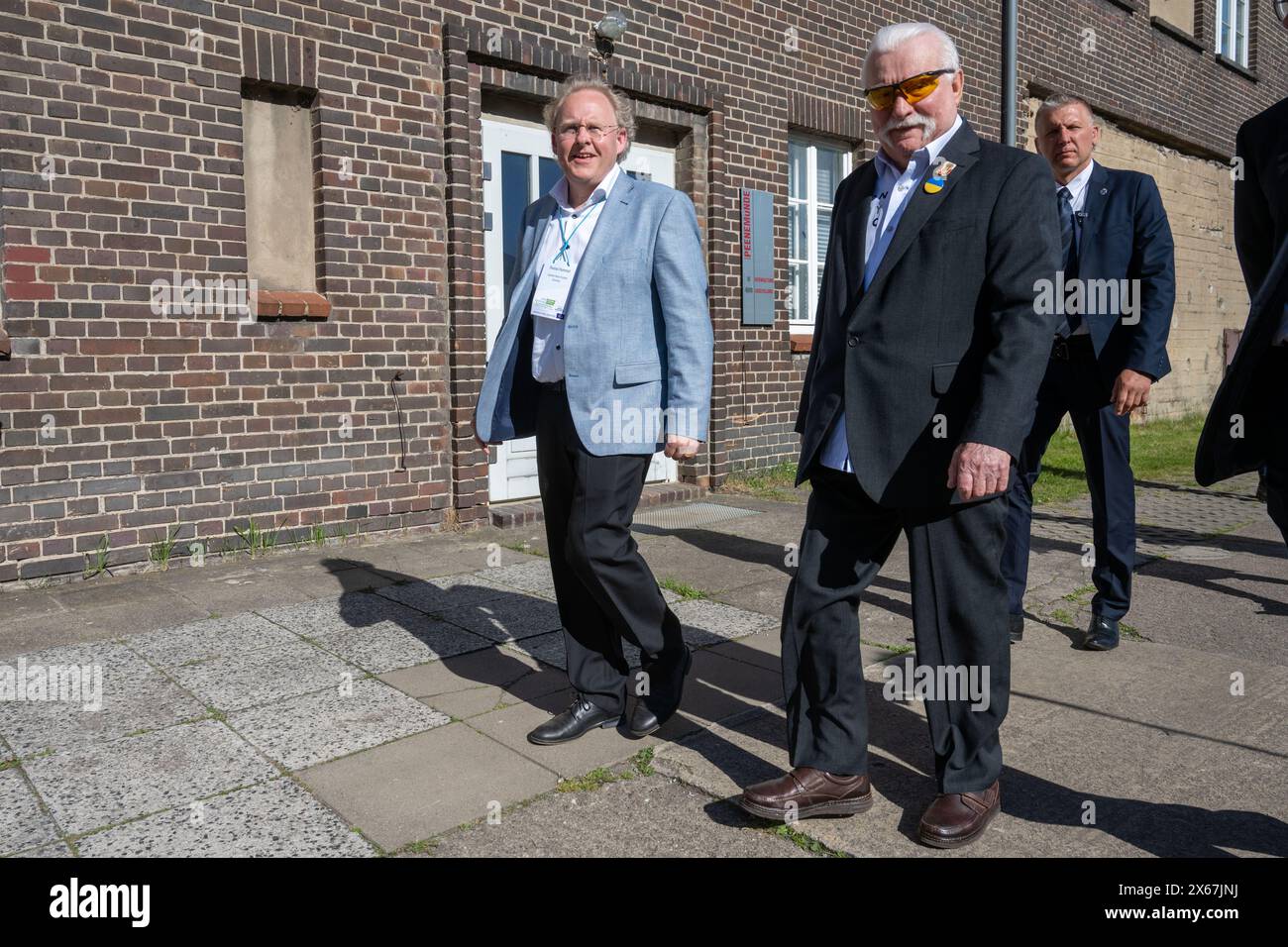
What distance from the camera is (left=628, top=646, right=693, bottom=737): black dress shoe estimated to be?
11.6 feet

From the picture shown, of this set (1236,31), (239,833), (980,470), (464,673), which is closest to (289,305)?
(464,673)

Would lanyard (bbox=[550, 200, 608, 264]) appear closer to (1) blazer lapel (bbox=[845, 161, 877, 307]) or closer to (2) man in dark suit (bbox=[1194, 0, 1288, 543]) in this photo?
(1) blazer lapel (bbox=[845, 161, 877, 307])

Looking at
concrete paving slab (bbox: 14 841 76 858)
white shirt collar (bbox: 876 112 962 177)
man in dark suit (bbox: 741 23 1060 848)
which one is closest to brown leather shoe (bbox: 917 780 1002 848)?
man in dark suit (bbox: 741 23 1060 848)

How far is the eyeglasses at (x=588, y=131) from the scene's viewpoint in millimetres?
3383

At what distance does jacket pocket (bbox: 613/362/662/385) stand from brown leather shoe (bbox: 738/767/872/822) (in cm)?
125

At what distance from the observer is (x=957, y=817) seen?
278 cm

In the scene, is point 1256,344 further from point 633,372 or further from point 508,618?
point 508,618

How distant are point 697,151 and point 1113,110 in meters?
8.09

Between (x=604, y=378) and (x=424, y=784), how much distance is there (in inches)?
52.0

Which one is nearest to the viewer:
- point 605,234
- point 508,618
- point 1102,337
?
point 605,234

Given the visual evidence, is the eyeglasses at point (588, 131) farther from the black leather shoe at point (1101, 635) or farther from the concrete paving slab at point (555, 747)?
the black leather shoe at point (1101, 635)

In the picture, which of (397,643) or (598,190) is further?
(397,643)

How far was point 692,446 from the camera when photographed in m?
3.33

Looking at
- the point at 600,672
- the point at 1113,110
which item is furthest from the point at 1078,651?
the point at 1113,110
